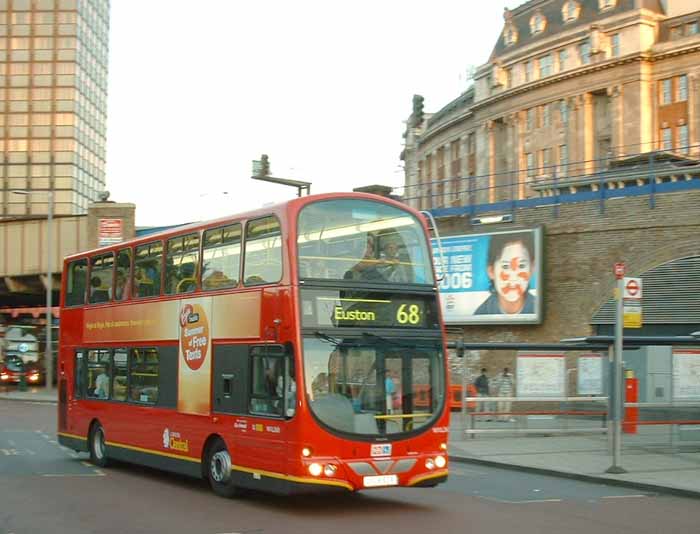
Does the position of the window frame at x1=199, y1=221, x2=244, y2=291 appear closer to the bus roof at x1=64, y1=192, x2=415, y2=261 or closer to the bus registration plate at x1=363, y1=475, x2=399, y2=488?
the bus roof at x1=64, y1=192, x2=415, y2=261

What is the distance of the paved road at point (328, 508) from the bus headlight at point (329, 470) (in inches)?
21.7

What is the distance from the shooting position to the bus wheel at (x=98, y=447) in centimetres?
1822

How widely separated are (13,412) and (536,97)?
6533 cm

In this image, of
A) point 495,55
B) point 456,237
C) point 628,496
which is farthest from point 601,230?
point 495,55

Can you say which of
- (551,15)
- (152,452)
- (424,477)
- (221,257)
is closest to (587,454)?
(424,477)

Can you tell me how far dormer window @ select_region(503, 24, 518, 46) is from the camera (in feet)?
313

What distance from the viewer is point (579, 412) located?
23391 millimetres

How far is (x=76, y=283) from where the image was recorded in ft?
64.1

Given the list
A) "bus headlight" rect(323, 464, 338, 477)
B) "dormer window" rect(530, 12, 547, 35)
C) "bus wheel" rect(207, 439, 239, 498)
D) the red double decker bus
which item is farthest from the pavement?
"dormer window" rect(530, 12, 547, 35)

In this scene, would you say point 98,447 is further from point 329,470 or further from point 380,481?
point 380,481

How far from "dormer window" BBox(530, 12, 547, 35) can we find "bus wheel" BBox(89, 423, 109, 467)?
8026 centimetres

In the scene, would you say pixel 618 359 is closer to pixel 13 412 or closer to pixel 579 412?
pixel 579 412

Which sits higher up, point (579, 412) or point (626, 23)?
point (626, 23)

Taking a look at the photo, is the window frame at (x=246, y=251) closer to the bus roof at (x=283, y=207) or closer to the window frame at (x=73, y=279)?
the bus roof at (x=283, y=207)
